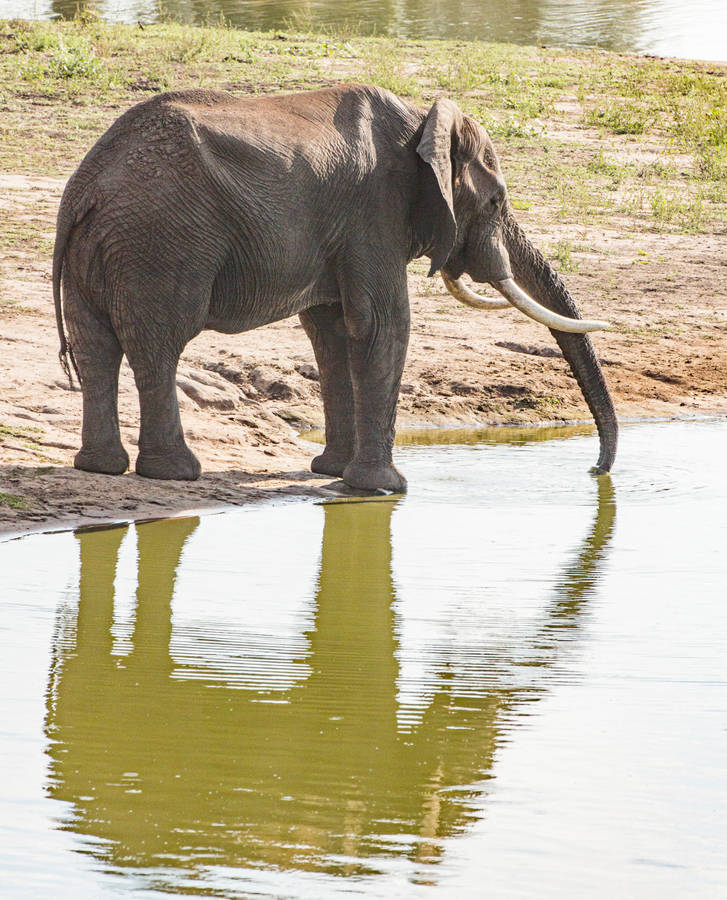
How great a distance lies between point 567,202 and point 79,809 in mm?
12444

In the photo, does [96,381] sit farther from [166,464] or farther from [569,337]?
[569,337]

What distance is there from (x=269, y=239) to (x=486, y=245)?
1520 mm

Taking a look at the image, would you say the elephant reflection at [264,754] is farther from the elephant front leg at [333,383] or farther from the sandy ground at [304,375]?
the elephant front leg at [333,383]

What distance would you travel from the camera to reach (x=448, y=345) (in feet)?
35.7

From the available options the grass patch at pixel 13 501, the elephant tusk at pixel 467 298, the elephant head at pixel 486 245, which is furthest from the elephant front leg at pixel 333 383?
the grass patch at pixel 13 501

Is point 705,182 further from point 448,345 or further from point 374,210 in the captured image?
point 374,210

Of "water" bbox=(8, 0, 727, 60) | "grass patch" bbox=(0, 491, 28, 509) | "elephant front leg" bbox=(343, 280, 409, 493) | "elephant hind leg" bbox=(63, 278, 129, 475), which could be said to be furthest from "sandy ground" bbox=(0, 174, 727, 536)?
"water" bbox=(8, 0, 727, 60)

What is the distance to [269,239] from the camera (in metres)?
6.84

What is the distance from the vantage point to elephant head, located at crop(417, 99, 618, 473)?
24.0ft

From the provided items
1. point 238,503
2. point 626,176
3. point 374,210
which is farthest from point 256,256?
point 626,176

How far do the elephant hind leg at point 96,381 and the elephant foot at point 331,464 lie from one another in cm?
125

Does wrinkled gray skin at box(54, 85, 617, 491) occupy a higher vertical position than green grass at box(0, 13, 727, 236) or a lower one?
lower

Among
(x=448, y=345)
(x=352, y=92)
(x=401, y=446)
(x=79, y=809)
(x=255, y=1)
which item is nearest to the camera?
(x=79, y=809)

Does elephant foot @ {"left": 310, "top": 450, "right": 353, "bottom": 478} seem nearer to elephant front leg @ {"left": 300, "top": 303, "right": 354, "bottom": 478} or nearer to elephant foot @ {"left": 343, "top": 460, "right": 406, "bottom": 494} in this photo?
elephant front leg @ {"left": 300, "top": 303, "right": 354, "bottom": 478}
